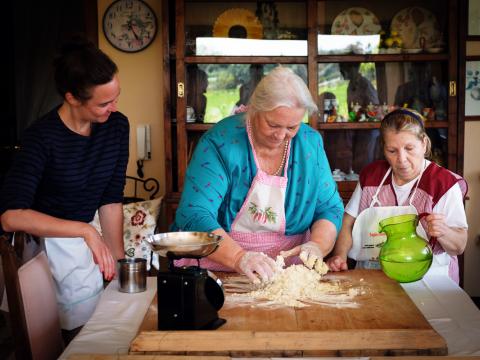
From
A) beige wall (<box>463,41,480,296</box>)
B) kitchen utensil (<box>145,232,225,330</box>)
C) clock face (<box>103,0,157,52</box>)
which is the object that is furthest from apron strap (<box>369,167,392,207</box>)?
clock face (<box>103,0,157,52</box>)

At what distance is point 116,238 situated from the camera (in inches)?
103

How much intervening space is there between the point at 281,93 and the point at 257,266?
0.58 m

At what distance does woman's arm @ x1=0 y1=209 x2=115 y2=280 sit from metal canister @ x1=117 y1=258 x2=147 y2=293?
108 millimetres

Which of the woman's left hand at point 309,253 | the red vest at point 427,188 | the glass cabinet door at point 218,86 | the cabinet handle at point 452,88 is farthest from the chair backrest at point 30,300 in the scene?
the cabinet handle at point 452,88

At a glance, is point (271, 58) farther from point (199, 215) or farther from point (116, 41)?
point (199, 215)

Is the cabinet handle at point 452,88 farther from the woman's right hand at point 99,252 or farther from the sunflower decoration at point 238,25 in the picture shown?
the woman's right hand at point 99,252

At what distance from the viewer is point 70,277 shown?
2377mm

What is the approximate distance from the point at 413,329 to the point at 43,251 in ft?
4.20

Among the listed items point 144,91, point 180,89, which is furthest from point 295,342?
point 144,91

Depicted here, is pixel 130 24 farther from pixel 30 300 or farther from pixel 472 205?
pixel 30 300

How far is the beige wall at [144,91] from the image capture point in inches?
175

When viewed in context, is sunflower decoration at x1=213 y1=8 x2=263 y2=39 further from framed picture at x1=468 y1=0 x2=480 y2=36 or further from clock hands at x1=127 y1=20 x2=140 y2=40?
framed picture at x1=468 y1=0 x2=480 y2=36

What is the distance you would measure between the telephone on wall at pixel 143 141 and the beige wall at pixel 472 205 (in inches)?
85.1

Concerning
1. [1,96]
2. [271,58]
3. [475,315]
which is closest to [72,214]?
[475,315]
